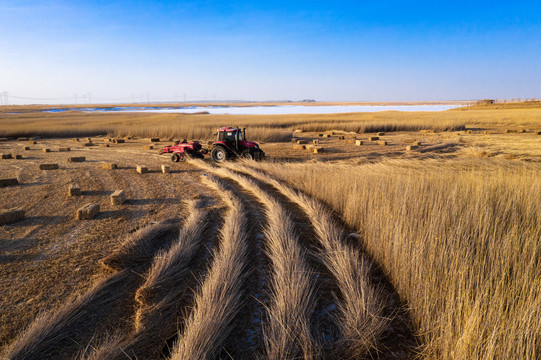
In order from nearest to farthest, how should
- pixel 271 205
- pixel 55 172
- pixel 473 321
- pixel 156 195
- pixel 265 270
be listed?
1. pixel 473 321
2. pixel 265 270
3. pixel 271 205
4. pixel 156 195
5. pixel 55 172

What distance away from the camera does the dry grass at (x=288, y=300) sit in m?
2.74

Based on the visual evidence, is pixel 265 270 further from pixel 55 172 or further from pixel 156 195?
pixel 55 172

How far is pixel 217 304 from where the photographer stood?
3.21 m

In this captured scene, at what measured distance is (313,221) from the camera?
20.5 ft

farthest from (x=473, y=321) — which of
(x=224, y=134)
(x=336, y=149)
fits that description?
(x=336, y=149)

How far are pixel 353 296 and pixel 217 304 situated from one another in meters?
1.56

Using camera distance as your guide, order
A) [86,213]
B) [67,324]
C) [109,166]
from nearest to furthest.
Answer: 1. [67,324]
2. [86,213]
3. [109,166]

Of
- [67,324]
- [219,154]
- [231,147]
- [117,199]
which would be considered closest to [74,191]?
[117,199]

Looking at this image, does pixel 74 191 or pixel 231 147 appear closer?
pixel 74 191

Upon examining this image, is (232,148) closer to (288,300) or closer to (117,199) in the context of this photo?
(117,199)

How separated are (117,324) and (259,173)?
821cm

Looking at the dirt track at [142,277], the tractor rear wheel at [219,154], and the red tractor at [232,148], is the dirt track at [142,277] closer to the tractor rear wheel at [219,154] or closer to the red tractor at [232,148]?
the tractor rear wheel at [219,154]

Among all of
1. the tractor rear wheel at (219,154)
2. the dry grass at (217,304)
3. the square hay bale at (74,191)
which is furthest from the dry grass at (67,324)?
the tractor rear wheel at (219,154)

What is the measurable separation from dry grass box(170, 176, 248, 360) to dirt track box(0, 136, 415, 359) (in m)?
0.10
